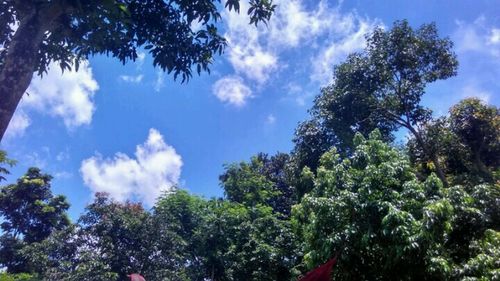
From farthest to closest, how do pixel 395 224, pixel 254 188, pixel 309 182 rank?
pixel 254 188
pixel 309 182
pixel 395 224

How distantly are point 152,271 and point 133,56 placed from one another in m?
10.5

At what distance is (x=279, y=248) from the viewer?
1308 cm

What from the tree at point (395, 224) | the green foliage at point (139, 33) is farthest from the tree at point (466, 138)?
the green foliage at point (139, 33)

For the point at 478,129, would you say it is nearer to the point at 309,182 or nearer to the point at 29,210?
the point at 309,182

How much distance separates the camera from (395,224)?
6875 millimetres

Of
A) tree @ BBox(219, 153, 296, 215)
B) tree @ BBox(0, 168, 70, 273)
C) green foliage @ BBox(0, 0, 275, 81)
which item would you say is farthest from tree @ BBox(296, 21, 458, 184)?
tree @ BBox(0, 168, 70, 273)

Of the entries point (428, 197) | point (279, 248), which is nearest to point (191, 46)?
point (428, 197)

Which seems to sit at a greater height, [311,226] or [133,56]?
[133,56]

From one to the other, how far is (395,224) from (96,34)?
5.71m

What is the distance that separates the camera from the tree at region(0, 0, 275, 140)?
11.4ft

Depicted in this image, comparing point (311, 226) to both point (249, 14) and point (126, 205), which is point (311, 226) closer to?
point (249, 14)

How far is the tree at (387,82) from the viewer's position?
13617mm

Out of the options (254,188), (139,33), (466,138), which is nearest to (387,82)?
(466,138)

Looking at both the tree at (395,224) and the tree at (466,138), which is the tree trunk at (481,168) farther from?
the tree at (395,224)
